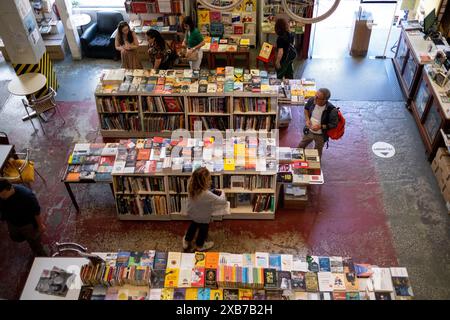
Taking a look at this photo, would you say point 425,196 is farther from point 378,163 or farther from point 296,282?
point 296,282

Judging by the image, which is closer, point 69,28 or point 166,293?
point 166,293

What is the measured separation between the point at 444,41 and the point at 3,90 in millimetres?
9484

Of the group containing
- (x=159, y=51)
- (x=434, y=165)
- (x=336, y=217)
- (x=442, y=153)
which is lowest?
(x=336, y=217)

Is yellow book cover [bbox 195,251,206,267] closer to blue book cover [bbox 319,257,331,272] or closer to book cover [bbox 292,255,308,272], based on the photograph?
book cover [bbox 292,255,308,272]

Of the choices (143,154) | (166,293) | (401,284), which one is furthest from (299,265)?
(143,154)

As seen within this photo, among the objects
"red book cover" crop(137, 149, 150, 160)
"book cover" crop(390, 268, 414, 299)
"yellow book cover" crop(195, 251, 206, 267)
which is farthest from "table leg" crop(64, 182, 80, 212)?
"book cover" crop(390, 268, 414, 299)

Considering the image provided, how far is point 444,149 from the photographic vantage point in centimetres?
736

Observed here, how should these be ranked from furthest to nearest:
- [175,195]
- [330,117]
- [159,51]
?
1. [159,51]
2. [330,117]
3. [175,195]

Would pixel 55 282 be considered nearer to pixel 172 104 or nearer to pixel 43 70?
pixel 172 104

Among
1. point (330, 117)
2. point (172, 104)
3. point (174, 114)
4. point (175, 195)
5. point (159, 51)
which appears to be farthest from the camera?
point (159, 51)

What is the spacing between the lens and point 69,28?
10.4 m

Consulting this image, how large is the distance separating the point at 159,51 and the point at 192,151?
2.84 metres

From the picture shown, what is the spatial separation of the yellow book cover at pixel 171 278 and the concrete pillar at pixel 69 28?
7444 mm
